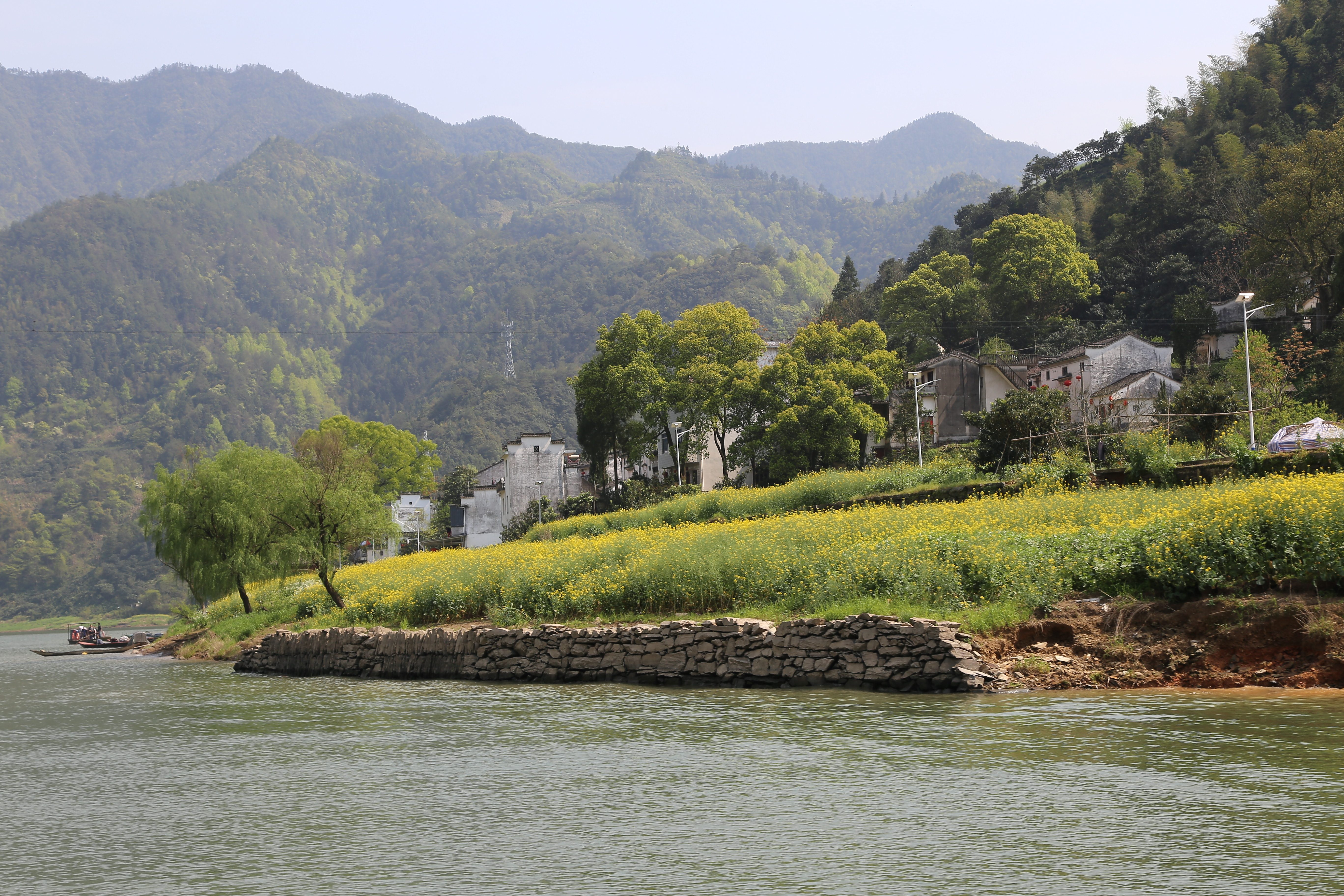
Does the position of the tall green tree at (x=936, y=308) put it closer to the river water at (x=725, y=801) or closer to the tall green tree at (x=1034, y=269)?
the tall green tree at (x=1034, y=269)

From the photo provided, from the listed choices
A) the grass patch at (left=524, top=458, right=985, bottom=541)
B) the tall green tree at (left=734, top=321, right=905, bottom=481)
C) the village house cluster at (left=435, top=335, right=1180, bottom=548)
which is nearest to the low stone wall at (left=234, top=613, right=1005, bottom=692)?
the grass patch at (left=524, top=458, right=985, bottom=541)

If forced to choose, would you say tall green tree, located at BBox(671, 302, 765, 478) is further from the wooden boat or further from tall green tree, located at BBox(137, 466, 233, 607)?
the wooden boat

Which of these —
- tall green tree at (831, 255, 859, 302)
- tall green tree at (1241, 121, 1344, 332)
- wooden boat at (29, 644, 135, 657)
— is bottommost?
wooden boat at (29, 644, 135, 657)

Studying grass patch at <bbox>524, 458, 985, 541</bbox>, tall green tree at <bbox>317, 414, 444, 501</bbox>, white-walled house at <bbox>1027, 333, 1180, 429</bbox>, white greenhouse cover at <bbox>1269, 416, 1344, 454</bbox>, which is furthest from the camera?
tall green tree at <bbox>317, 414, 444, 501</bbox>

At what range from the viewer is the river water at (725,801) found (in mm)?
8477

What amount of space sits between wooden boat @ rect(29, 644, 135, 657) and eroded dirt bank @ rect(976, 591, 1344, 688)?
5256cm

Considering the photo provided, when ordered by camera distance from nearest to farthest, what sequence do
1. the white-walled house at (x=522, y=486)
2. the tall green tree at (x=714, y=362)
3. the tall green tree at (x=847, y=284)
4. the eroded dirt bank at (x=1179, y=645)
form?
1. the eroded dirt bank at (x=1179, y=645)
2. the tall green tree at (x=714, y=362)
3. the white-walled house at (x=522, y=486)
4. the tall green tree at (x=847, y=284)

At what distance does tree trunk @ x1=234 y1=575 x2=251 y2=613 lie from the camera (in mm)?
46938

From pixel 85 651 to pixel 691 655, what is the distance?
4932 centimetres

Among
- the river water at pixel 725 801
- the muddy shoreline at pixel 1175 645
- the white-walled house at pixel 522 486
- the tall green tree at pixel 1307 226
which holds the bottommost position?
the river water at pixel 725 801

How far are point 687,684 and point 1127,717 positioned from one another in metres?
9.76

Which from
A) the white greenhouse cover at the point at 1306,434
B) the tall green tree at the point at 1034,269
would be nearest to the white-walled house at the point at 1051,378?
the tall green tree at the point at 1034,269

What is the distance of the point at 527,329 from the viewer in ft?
610

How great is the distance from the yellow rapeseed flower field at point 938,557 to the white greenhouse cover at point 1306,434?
8.79m
